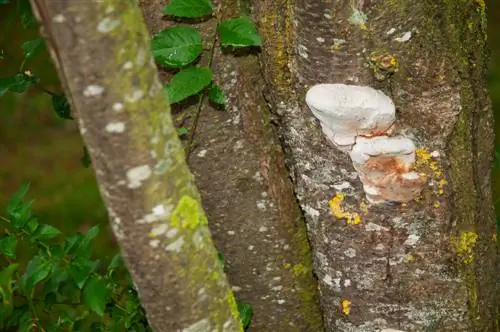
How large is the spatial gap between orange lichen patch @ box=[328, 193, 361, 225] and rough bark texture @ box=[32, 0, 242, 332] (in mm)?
240

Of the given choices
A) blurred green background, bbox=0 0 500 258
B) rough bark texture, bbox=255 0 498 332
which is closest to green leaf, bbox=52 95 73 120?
rough bark texture, bbox=255 0 498 332

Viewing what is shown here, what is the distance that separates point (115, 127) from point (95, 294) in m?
0.47

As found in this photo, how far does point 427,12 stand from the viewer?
1.04 meters

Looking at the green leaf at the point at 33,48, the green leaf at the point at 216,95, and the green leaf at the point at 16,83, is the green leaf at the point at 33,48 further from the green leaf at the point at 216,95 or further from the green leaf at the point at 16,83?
the green leaf at the point at 216,95

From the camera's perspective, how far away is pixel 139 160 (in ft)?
2.80

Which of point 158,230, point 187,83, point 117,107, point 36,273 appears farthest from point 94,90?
point 36,273

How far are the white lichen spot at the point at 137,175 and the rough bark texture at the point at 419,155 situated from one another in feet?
1.08

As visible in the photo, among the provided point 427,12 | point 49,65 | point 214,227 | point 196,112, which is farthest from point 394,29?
point 49,65

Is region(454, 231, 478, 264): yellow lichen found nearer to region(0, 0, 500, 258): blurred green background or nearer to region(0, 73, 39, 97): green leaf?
region(0, 73, 39, 97): green leaf

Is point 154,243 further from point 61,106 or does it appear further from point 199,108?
point 61,106

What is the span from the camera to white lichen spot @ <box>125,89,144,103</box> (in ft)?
2.69

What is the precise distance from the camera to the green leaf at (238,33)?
1078 millimetres

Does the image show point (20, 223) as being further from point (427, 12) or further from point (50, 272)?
point (427, 12)

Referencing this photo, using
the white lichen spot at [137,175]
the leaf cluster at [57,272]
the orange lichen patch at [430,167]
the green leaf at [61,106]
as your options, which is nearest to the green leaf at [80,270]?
the leaf cluster at [57,272]
